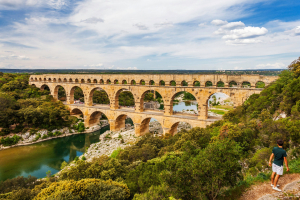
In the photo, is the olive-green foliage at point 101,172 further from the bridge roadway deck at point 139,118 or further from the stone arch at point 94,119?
the stone arch at point 94,119

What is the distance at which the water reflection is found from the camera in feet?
54.3

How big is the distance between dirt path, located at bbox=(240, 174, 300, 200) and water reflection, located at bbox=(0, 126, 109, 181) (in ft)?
52.6

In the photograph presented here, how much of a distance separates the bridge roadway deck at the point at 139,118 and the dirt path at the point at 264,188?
12.9 metres

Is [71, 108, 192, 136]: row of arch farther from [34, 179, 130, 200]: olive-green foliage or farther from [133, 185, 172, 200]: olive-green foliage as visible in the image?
[133, 185, 172, 200]: olive-green foliage

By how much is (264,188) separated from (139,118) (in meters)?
17.2

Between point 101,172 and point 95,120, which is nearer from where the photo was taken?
point 101,172

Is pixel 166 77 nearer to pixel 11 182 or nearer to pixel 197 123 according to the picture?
pixel 197 123

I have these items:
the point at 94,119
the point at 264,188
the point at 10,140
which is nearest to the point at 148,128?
the point at 94,119

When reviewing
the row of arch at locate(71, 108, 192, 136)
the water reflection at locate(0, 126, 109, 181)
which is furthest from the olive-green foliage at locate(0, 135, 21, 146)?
Answer: the row of arch at locate(71, 108, 192, 136)

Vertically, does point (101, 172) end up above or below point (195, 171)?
below

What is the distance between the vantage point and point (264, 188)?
5.63m

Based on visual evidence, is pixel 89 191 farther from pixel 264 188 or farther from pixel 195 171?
pixel 264 188

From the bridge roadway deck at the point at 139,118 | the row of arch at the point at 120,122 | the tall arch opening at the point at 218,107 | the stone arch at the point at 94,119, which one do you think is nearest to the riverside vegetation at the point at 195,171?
the bridge roadway deck at the point at 139,118

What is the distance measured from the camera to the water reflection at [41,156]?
16.6 m
